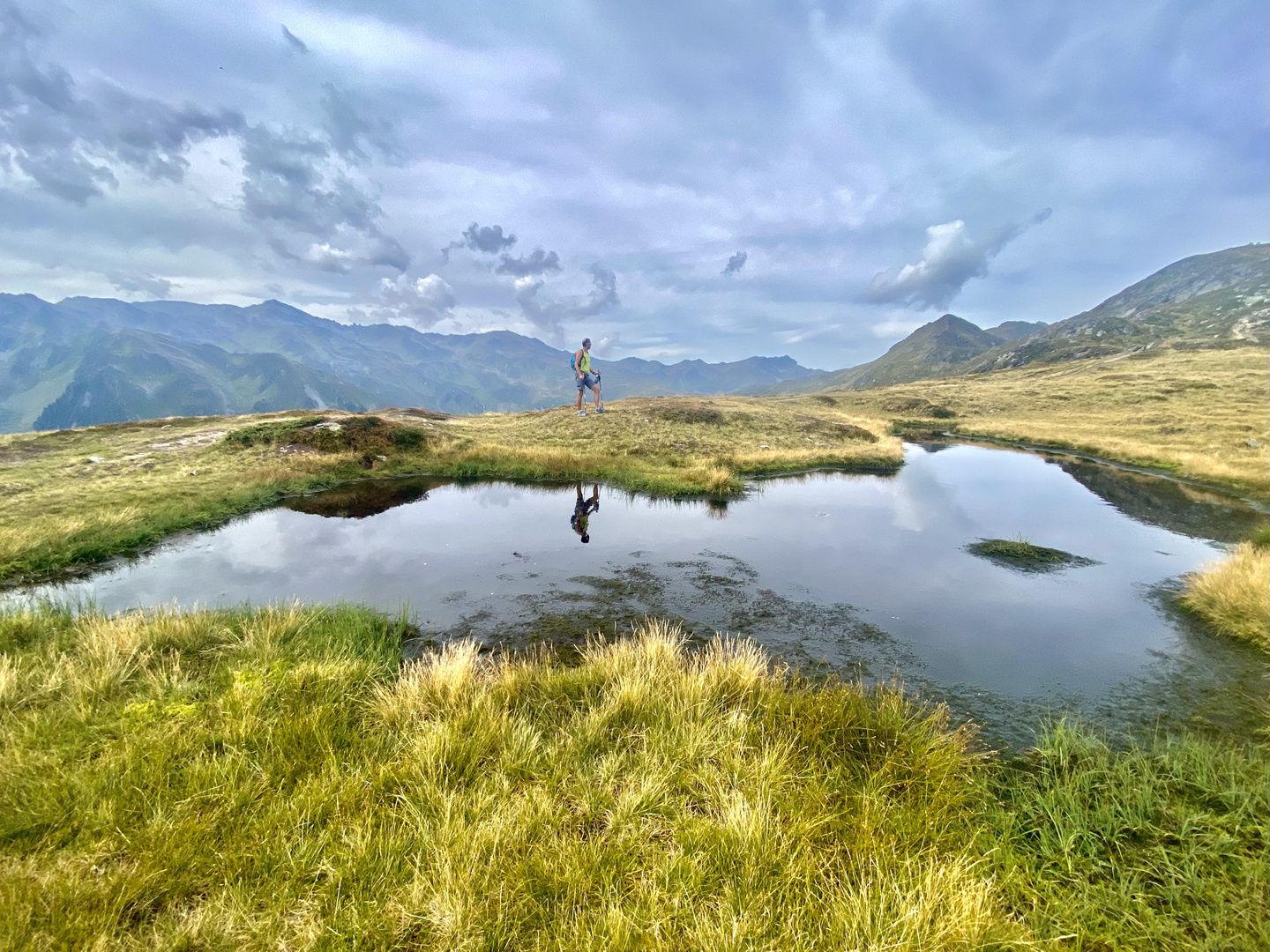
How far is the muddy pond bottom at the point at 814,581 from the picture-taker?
8.70m

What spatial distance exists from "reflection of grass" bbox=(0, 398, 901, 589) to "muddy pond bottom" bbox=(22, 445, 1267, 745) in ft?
6.08

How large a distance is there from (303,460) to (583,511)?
14.8m

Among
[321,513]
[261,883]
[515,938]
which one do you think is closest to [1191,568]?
[515,938]

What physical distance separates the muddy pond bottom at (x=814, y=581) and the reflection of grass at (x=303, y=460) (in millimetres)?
1853

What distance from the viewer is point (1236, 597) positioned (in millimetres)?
10273

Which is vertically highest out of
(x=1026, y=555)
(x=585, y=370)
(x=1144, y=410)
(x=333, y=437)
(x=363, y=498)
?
(x=585, y=370)

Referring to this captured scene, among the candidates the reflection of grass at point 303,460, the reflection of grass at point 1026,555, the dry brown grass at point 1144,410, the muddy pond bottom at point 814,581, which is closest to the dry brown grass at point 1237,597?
the muddy pond bottom at point 814,581

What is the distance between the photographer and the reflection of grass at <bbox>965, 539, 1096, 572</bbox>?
14391 millimetres

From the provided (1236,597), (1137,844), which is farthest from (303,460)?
(1236,597)

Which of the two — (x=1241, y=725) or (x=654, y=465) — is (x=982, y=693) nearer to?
(x=1241, y=725)

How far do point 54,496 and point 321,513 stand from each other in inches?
325

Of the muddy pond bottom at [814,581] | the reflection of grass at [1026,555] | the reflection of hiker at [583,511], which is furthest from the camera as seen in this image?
the reflection of hiker at [583,511]

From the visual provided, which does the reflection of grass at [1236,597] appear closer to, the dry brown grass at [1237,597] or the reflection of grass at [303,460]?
the dry brown grass at [1237,597]

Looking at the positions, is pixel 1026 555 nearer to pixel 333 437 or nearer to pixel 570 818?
pixel 570 818
